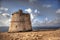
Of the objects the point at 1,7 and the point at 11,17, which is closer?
the point at 1,7

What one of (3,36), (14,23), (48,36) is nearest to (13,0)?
(14,23)

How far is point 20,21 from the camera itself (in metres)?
9.62

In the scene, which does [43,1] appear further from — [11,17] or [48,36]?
[48,36]

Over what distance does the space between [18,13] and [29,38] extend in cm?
299

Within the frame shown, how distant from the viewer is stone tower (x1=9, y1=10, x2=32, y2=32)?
31.5ft

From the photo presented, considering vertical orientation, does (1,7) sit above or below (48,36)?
above

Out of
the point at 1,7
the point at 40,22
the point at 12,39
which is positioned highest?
the point at 1,7

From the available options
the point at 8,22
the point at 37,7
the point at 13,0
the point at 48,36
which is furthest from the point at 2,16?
the point at 48,36

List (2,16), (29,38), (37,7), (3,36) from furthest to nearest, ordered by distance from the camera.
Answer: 1. (37,7)
2. (2,16)
3. (3,36)
4. (29,38)

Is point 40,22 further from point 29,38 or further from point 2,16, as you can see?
point 29,38

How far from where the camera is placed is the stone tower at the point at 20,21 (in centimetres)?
961

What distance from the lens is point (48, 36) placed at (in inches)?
277

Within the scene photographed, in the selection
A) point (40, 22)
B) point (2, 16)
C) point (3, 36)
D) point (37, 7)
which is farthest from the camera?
point (40, 22)

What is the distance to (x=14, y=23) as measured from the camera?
9.97 metres
